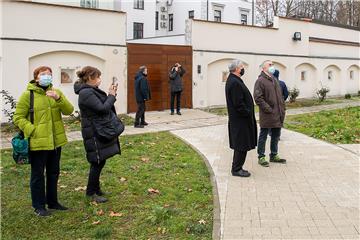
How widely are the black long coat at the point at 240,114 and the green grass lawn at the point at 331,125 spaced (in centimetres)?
440

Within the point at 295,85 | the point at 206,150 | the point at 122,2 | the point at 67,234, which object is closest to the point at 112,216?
the point at 67,234

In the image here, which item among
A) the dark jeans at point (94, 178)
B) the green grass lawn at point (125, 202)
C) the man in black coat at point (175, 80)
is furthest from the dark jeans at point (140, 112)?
the dark jeans at point (94, 178)

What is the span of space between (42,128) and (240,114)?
317 cm

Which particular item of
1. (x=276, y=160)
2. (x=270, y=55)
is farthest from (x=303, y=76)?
(x=276, y=160)

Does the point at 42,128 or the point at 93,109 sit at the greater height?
the point at 93,109

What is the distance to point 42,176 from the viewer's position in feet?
17.7

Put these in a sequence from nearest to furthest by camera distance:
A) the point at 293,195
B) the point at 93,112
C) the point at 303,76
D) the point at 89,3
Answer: the point at 93,112
the point at 293,195
the point at 303,76
the point at 89,3

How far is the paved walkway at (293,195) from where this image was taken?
5.02 metres

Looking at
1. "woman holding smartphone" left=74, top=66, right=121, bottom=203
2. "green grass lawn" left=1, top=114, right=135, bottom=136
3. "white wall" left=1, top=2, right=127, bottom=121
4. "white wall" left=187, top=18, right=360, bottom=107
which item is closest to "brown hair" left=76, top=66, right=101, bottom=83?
"woman holding smartphone" left=74, top=66, right=121, bottom=203

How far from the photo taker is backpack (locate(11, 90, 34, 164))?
5.13 m

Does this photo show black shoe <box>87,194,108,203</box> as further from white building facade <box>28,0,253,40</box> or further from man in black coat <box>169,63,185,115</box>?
white building facade <box>28,0,253,40</box>

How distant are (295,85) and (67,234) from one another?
19.7 m

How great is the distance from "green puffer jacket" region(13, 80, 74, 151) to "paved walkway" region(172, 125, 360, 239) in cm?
228

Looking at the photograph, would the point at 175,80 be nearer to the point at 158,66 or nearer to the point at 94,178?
the point at 158,66
